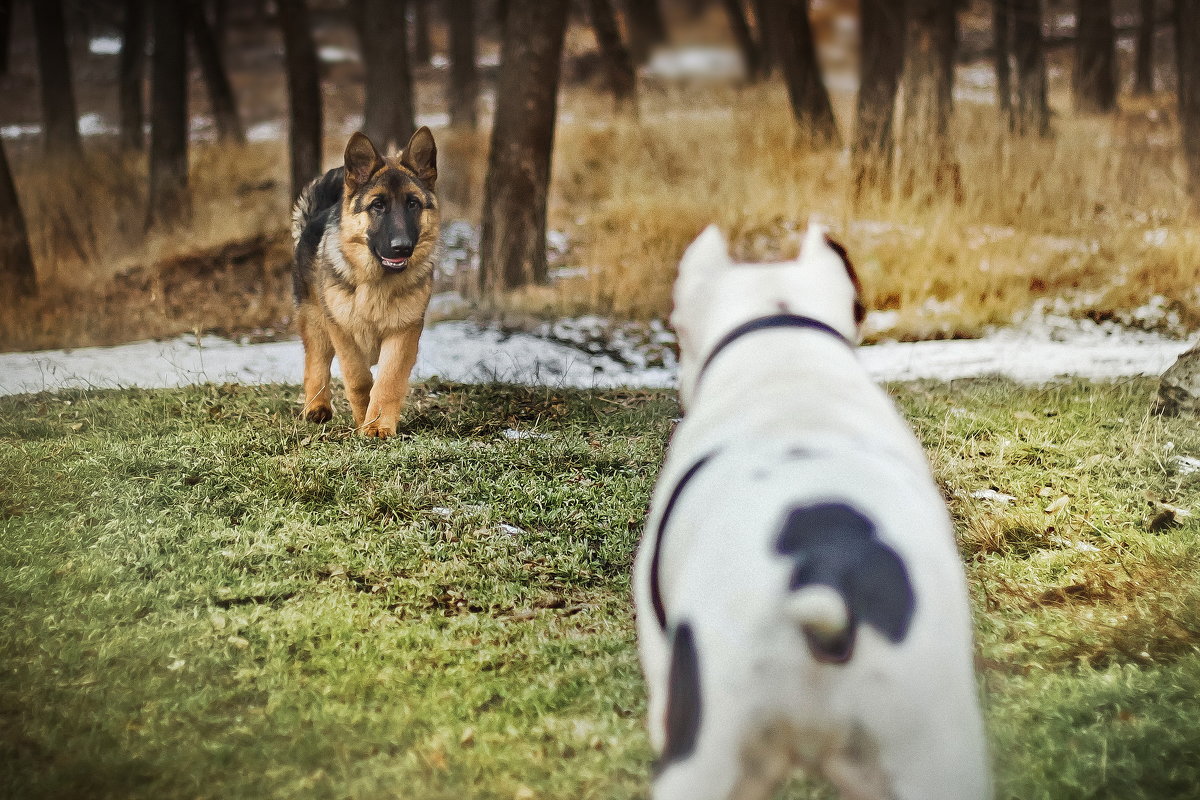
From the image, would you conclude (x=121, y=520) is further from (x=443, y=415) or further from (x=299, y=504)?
(x=443, y=415)

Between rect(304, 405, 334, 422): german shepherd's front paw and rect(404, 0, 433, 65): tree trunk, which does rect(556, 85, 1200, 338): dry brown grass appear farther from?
rect(404, 0, 433, 65): tree trunk

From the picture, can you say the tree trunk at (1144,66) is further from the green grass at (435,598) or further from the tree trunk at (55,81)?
the tree trunk at (55,81)

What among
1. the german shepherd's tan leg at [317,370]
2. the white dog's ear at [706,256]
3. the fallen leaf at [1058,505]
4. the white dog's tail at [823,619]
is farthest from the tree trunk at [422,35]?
the white dog's tail at [823,619]

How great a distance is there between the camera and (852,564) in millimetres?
1443

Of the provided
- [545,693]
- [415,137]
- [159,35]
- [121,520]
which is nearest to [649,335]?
[415,137]

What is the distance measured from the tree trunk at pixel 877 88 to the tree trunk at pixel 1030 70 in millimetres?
1221

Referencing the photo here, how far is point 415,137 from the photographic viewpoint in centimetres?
454

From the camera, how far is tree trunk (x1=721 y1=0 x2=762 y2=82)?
15.5 meters

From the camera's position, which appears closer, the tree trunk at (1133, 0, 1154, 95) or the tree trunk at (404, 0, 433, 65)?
the tree trunk at (1133, 0, 1154, 95)

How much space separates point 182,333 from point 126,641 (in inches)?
183

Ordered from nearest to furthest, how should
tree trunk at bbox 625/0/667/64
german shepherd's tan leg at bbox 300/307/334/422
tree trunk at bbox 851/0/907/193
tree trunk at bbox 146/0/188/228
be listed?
1. german shepherd's tan leg at bbox 300/307/334/422
2. tree trunk at bbox 851/0/907/193
3. tree trunk at bbox 146/0/188/228
4. tree trunk at bbox 625/0/667/64

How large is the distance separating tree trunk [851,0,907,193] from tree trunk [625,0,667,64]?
292 inches

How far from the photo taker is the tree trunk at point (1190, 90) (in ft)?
26.2

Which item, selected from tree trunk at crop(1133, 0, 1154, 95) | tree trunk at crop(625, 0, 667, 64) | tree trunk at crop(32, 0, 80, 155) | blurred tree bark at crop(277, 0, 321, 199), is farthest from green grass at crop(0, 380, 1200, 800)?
tree trunk at crop(625, 0, 667, 64)
